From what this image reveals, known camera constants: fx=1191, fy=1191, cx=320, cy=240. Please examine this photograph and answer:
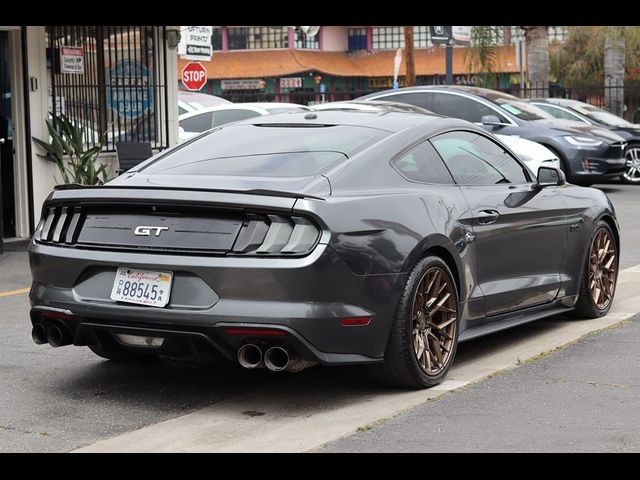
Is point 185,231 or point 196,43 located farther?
point 196,43

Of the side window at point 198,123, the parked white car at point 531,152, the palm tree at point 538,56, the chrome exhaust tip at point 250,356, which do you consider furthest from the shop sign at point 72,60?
the palm tree at point 538,56

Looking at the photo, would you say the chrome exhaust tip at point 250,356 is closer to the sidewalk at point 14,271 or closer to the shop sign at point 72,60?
the sidewalk at point 14,271

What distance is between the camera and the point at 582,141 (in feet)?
61.6

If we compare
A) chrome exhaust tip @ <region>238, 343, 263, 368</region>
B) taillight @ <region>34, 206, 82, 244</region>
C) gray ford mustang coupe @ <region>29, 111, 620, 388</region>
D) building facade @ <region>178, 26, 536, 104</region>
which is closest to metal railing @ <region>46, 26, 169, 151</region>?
gray ford mustang coupe @ <region>29, 111, 620, 388</region>

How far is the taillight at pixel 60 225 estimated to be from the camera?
6.02m

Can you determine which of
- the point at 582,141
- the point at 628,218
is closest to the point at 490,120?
the point at 582,141

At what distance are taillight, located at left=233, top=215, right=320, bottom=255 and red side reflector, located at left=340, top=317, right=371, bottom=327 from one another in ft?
1.27

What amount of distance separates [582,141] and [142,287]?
556 inches

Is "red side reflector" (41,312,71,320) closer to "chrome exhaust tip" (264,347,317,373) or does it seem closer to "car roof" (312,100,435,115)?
"chrome exhaust tip" (264,347,317,373)

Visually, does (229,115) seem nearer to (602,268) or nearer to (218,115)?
(218,115)

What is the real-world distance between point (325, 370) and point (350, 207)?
4.40 ft

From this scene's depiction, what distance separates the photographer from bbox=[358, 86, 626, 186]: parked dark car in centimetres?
1858

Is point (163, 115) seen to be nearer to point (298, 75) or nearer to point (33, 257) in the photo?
point (33, 257)
